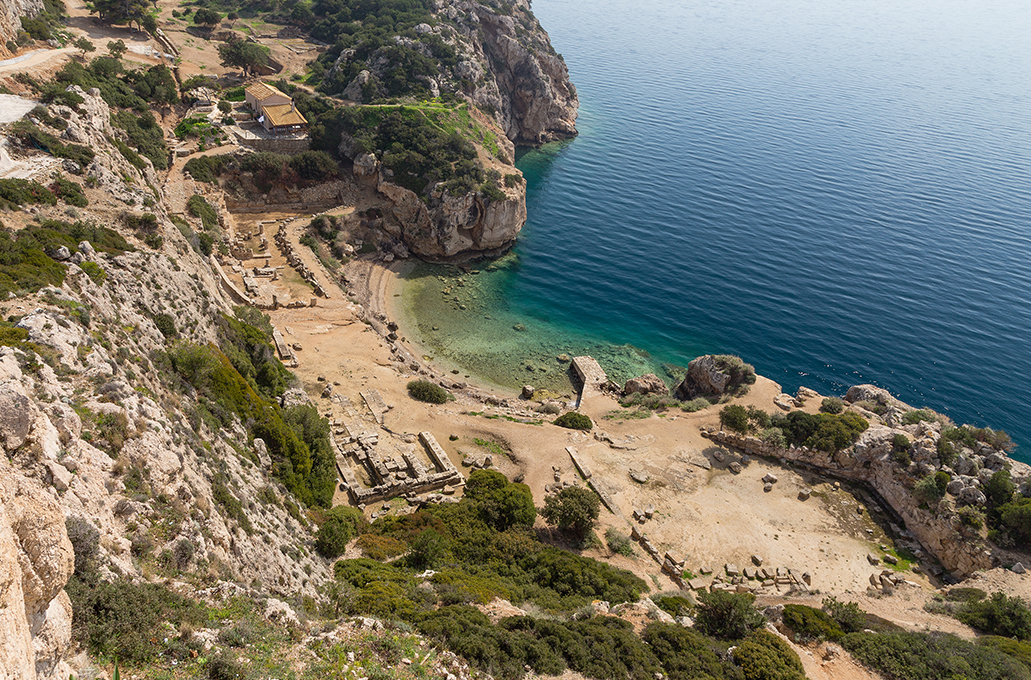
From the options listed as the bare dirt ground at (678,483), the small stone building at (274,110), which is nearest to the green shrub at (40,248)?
the bare dirt ground at (678,483)

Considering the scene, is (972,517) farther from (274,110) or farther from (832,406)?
(274,110)

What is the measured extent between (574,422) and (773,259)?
46.4m

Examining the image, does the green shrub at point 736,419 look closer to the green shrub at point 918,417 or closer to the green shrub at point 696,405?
the green shrub at point 696,405

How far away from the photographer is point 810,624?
2689cm

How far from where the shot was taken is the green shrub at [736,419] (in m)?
43.8

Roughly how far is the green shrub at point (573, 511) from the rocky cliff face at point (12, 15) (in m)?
60.2

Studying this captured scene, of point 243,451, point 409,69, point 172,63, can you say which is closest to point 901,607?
point 243,451

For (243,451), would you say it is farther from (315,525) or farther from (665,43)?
(665,43)

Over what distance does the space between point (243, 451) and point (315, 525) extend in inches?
204

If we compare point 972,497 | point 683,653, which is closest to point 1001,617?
point 972,497

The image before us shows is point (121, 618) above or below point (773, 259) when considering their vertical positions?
below

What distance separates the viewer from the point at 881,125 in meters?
127

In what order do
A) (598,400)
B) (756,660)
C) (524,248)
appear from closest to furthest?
(756,660)
(598,400)
(524,248)

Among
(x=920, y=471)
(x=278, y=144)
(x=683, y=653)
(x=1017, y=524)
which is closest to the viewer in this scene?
(x=683, y=653)
